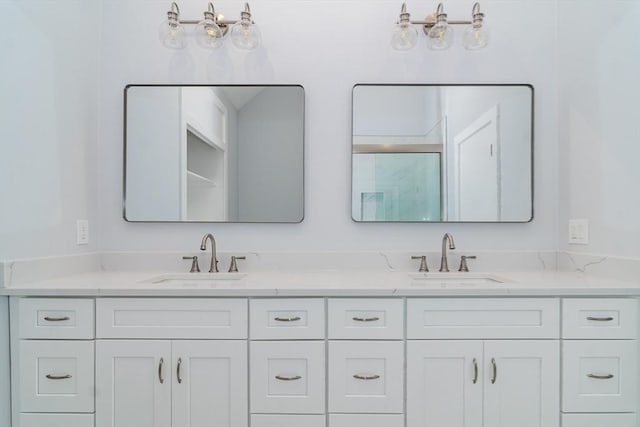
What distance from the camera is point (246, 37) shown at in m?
1.93

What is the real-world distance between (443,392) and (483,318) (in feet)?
1.08

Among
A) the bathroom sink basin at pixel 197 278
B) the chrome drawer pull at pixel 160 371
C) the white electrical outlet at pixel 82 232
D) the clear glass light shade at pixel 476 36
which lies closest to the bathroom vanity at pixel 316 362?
the chrome drawer pull at pixel 160 371

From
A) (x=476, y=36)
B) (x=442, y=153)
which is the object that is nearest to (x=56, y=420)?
(x=442, y=153)

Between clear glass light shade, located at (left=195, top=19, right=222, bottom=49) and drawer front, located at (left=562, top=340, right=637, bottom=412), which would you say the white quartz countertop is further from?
clear glass light shade, located at (left=195, top=19, right=222, bottom=49)

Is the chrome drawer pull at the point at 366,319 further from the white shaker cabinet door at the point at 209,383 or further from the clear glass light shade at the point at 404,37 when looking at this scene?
the clear glass light shade at the point at 404,37

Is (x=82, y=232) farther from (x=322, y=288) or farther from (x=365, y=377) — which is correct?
(x=365, y=377)

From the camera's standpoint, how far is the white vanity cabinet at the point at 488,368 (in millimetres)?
1464

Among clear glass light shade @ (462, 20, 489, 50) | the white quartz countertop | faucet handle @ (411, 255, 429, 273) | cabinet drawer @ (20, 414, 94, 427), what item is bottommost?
cabinet drawer @ (20, 414, 94, 427)

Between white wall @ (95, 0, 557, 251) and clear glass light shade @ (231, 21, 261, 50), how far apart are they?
0.08m

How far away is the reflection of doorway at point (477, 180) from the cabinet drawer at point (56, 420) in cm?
190

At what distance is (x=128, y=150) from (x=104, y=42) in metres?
0.61

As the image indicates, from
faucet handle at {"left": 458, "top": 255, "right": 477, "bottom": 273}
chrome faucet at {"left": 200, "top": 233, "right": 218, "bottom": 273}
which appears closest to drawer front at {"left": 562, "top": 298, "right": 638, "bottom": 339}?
faucet handle at {"left": 458, "top": 255, "right": 477, "bottom": 273}

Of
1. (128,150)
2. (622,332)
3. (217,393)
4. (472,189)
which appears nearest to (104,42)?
(128,150)

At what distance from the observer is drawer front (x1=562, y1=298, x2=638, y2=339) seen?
1467 millimetres
